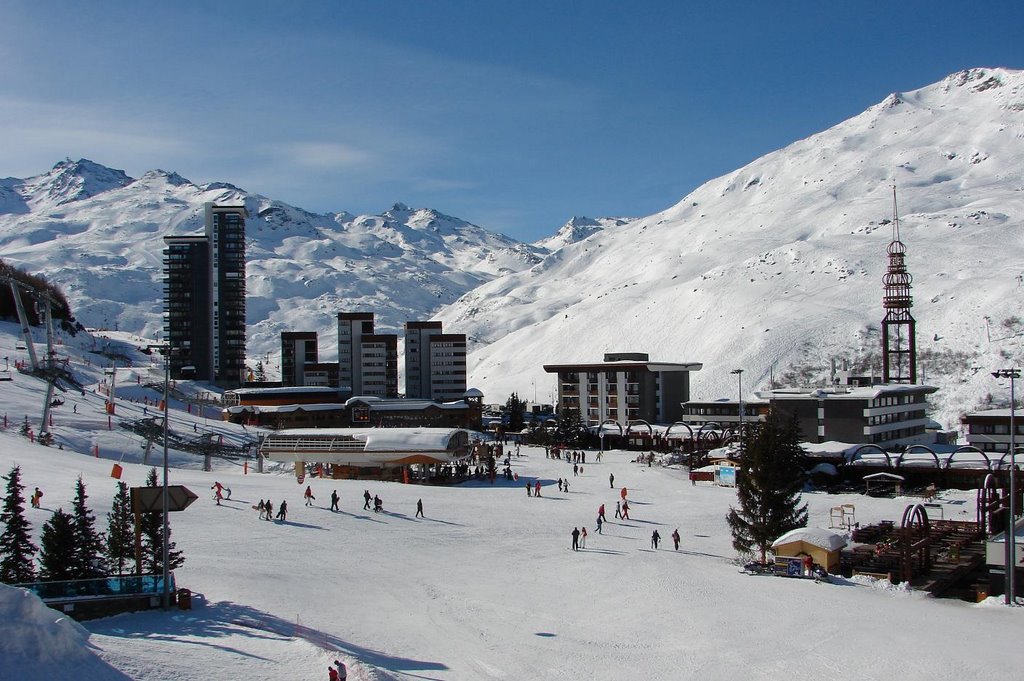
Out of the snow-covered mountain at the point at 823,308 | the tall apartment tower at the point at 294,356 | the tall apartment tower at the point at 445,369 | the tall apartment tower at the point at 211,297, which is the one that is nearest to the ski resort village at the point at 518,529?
the snow-covered mountain at the point at 823,308

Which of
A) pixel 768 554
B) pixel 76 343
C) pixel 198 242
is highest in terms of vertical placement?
pixel 198 242

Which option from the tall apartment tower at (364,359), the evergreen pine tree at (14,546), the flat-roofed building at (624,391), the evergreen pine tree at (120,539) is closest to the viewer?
the evergreen pine tree at (14,546)

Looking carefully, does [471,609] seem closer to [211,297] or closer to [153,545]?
[153,545]

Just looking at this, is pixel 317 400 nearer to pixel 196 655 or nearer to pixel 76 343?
pixel 76 343

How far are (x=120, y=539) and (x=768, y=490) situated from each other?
21209 mm

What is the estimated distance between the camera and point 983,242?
145 metres

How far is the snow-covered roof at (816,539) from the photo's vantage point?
2833 cm

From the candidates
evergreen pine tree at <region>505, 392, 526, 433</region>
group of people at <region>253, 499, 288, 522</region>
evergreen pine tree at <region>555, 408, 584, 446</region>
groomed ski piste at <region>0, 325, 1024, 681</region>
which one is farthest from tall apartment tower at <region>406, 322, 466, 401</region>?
group of people at <region>253, 499, 288, 522</region>

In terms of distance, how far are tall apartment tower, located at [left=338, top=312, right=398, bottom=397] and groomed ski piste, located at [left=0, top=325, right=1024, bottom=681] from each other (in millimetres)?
66962

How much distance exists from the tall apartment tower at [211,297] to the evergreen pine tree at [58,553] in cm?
9920

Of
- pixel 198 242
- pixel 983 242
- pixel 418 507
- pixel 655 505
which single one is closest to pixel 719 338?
pixel 983 242

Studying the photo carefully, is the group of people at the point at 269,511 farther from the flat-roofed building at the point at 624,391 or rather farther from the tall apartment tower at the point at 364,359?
the tall apartment tower at the point at 364,359

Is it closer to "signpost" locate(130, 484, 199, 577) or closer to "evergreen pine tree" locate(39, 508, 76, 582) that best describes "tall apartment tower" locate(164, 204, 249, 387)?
"signpost" locate(130, 484, 199, 577)

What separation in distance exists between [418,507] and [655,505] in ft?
41.7
